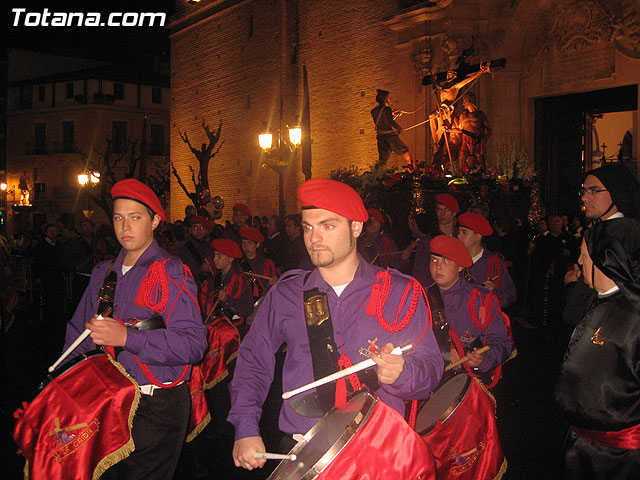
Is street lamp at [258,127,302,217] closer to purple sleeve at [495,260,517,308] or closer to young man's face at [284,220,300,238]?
young man's face at [284,220,300,238]

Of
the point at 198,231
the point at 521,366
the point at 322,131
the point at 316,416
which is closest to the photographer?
the point at 316,416

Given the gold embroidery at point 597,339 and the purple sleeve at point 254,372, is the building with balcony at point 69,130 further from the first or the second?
the gold embroidery at point 597,339

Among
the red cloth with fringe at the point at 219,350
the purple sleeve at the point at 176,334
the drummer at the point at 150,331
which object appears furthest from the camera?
the red cloth with fringe at the point at 219,350

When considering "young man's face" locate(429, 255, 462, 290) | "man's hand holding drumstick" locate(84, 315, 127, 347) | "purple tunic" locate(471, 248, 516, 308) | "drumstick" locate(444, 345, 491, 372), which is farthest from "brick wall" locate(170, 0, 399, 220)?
"man's hand holding drumstick" locate(84, 315, 127, 347)

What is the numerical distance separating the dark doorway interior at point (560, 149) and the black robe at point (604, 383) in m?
13.7

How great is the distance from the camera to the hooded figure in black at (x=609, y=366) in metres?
3.02

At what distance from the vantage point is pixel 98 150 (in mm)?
51812

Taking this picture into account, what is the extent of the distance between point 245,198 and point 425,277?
71.9ft

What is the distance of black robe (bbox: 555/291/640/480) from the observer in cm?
302

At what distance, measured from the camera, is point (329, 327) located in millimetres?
2893

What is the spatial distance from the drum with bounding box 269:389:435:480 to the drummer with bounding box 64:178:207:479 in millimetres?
1245

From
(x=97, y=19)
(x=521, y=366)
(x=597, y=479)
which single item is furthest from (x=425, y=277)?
(x=97, y=19)

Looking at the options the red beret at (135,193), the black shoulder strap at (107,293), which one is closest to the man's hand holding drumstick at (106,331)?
the black shoulder strap at (107,293)

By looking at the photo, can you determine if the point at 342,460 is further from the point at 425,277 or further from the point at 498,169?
the point at 498,169
